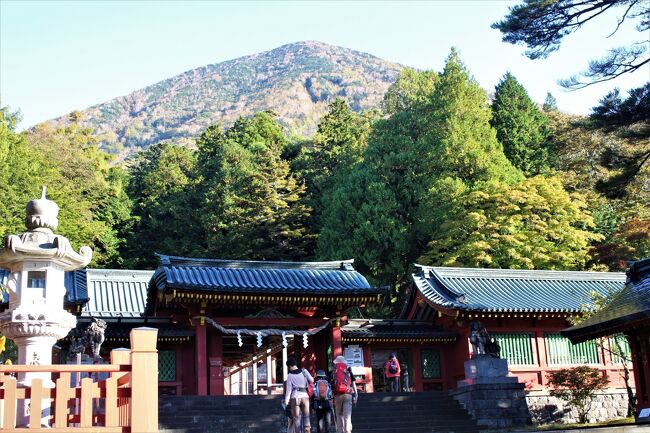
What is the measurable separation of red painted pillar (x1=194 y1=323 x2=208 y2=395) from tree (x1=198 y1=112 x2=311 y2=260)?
19010mm

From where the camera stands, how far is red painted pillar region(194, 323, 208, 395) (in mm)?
23578

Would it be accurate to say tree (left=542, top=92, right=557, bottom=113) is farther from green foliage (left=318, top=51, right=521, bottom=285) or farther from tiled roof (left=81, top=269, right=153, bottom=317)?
tiled roof (left=81, top=269, right=153, bottom=317)

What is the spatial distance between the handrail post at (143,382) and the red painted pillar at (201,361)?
14510 mm

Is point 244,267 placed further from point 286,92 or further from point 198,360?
point 286,92

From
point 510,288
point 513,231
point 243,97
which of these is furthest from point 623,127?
point 243,97

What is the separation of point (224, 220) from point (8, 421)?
35.9 m

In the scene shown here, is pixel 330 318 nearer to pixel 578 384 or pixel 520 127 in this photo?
pixel 578 384

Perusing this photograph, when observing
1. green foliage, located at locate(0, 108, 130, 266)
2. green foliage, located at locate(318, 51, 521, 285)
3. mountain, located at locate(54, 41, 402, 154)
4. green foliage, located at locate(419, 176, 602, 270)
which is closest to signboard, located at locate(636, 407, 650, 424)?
green foliage, located at locate(419, 176, 602, 270)

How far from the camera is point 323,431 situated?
17797 mm

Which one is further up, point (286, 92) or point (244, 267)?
point (286, 92)

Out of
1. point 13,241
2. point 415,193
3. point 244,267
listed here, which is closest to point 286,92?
point 415,193

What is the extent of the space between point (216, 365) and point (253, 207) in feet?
68.6

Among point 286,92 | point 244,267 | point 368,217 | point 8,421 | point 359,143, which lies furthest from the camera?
point 286,92

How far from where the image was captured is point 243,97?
570 ft
